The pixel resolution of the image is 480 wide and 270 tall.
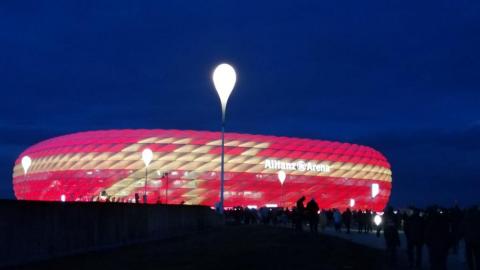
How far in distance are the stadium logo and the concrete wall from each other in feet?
254

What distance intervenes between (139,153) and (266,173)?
1708cm

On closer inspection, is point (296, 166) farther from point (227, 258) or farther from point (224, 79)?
point (227, 258)

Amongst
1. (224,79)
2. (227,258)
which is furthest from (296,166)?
(227,258)

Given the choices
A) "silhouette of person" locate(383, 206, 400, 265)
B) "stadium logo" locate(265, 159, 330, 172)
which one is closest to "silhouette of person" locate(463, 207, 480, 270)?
"silhouette of person" locate(383, 206, 400, 265)

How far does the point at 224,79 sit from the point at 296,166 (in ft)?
231

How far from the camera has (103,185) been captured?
10438cm

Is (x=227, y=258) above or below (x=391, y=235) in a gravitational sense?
below

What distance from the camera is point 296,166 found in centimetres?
10975

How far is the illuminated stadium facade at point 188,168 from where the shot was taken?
103750 millimetres

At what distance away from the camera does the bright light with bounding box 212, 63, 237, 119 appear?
1565 inches

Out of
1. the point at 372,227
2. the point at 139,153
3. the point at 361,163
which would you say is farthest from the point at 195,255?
the point at 361,163

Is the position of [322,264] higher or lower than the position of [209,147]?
lower

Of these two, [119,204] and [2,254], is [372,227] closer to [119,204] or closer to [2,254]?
[119,204]

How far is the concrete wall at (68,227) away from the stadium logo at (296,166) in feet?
254
